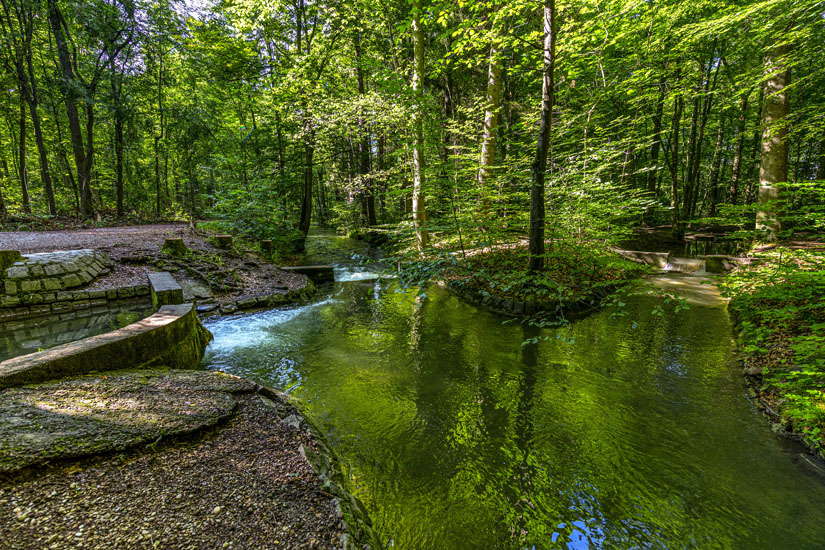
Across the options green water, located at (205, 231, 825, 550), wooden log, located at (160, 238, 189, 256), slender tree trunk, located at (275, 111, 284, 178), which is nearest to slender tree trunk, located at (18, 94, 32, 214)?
slender tree trunk, located at (275, 111, 284, 178)

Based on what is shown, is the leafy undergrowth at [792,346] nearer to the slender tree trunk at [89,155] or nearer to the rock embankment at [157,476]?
the rock embankment at [157,476]

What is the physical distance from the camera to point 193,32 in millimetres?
13188

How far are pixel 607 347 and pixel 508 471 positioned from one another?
11.5 ft

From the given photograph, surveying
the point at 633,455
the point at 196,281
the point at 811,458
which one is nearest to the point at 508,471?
the point at 633,455

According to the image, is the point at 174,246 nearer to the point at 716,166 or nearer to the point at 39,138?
the point at 39,138

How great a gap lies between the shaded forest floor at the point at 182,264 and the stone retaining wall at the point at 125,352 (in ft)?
9.35

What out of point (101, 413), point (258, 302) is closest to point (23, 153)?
point (258, 302)

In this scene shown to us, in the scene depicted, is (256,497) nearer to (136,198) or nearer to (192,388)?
(192,388)

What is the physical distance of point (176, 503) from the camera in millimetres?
1705

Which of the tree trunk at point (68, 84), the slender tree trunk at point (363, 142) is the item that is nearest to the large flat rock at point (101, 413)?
the slender tree trunk at point (363, 142)

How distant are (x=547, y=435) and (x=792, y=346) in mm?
2254

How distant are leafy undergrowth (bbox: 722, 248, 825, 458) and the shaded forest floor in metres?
8.52

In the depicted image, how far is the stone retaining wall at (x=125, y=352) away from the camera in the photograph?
243 cm

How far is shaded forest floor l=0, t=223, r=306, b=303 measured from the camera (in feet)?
21.4
